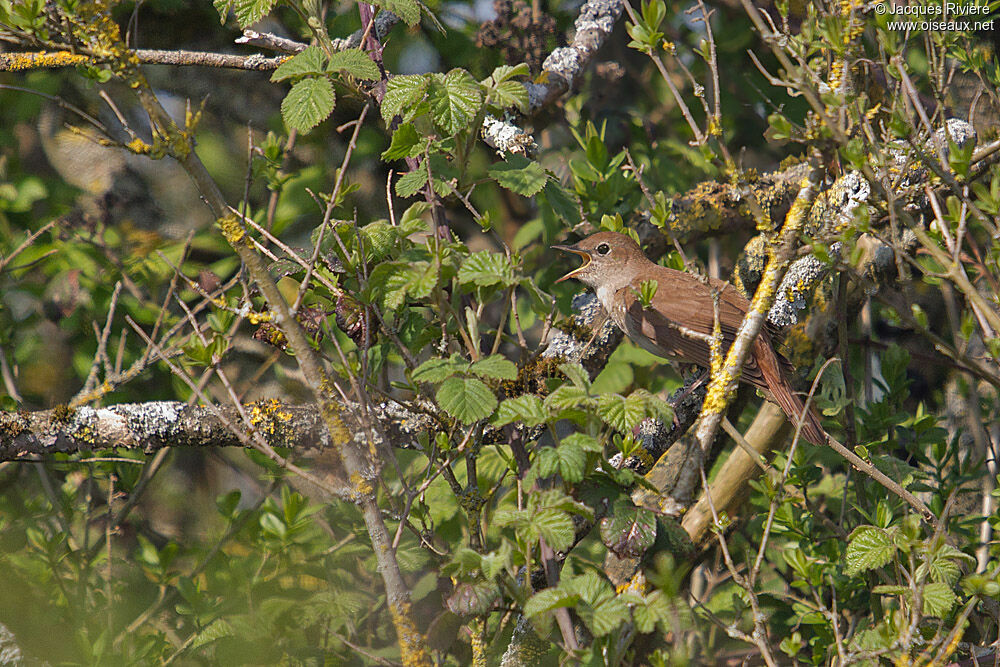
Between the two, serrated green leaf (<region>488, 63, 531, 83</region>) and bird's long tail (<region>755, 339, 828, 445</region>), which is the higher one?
serrated green leaf (<region>488, 63, 531, 83</region>)

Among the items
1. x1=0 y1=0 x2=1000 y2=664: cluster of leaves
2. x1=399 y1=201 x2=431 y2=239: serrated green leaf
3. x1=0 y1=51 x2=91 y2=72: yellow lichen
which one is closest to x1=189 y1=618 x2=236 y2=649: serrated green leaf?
x1=0 y1=0 x2=1000 y2=664: cluster of leaves

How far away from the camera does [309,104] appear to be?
5.51ft

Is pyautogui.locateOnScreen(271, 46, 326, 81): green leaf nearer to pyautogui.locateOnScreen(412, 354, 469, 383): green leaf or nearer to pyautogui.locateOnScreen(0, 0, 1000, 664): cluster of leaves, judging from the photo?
pyautogui.locateOnScreen(0, 0, 1000, 664): cluster of leaves

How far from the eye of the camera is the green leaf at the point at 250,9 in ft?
5.40

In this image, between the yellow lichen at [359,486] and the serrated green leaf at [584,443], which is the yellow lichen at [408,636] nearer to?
the yellow lichen at [359,486]

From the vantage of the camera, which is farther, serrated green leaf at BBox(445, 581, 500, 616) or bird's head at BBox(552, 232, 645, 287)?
bird's head at BBox(552, 232, 645, 287)

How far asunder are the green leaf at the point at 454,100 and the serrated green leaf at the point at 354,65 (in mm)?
141

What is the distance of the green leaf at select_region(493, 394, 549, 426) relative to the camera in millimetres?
1437

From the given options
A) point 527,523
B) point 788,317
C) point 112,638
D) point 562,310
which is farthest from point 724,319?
point 112,638

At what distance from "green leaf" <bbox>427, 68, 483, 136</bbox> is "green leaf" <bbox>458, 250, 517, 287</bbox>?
0.82 feet

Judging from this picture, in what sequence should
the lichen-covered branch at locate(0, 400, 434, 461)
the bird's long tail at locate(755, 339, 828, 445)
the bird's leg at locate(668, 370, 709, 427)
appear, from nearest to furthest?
the lichen-covered branch at locate(0, 400, 434, 461)
the bird's leg at locate(668, 370, 709, 427)
the bird's long tail at locate(755, 339, 828, 445)

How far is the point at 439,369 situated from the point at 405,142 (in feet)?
1.73

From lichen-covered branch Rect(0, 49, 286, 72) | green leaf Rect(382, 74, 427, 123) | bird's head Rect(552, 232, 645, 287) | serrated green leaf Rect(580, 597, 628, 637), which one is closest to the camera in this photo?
serrated green leaf Rect(580, 597, 628, 637)

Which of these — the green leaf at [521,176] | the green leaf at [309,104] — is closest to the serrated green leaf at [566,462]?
the green leaf at [521,176]
